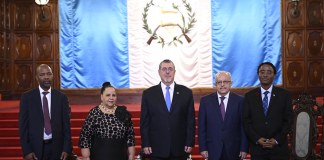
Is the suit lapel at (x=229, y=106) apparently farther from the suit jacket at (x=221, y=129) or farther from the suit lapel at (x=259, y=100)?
the suit lapel at (x=259, y=100)

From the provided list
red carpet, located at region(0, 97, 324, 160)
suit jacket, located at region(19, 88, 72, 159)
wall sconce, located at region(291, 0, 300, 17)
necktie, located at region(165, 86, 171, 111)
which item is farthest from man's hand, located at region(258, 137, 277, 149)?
wall sconce, located at region(291, 0, 300, 17)

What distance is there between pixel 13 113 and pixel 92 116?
4611 mm

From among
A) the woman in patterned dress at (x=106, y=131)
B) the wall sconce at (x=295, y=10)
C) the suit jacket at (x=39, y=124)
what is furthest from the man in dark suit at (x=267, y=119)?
the wall sconce at (x=295, y=10)

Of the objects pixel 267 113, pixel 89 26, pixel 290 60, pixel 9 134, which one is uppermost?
pixel 89 26

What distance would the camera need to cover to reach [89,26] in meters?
11.2

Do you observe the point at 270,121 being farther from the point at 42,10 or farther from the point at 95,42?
the point at 42,10

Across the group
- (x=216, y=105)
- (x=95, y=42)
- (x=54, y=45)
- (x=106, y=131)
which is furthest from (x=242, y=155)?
(x=54, y=45)

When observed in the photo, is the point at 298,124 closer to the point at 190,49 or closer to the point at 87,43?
the point at 190,49

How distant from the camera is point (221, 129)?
187 inches

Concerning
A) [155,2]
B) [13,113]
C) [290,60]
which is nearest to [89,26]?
[155,2]

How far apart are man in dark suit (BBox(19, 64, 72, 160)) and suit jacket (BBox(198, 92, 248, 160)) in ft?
4.61

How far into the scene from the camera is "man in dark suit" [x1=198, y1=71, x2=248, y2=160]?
472 centimetres

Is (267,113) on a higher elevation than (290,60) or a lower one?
lower

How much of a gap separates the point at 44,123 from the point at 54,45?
698 centimetres
